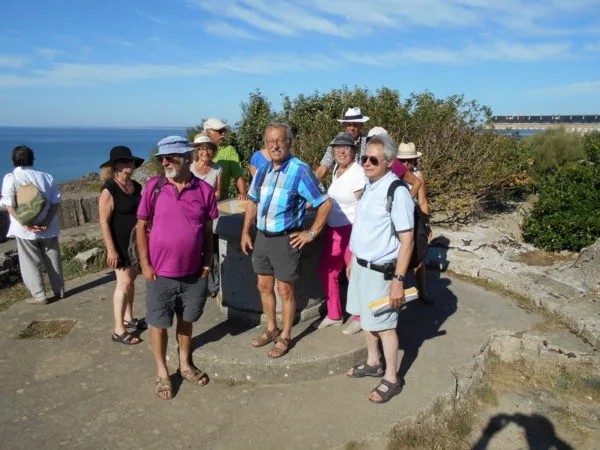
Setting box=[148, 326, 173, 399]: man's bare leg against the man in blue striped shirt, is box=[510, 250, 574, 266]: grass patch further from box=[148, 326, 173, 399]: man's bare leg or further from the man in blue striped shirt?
box=[148, 326, 173, 399]: man's bare leg

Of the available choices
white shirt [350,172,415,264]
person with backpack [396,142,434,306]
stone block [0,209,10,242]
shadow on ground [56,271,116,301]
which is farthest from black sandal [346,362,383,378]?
stone block [0,209,10,242]

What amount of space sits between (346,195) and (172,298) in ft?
5.37

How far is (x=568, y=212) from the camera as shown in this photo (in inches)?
281

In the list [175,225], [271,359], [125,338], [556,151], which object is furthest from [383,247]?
[556,151]

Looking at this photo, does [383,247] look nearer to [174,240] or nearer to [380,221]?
[380,221]

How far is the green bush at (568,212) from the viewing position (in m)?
6.98

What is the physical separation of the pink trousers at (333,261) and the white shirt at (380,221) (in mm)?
776

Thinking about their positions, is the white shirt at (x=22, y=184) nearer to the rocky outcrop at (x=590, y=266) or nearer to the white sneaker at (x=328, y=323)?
the white sneaker at (x=328, y=323)

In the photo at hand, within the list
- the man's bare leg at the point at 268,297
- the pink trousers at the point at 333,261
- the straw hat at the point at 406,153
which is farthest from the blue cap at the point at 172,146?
the straw hat at the point at 406,153

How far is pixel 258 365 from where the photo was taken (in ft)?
12.0

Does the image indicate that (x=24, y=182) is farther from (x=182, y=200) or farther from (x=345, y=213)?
(x=345, y=213)

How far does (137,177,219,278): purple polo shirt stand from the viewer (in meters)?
3.20

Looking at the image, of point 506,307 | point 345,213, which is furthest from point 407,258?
point 506,307

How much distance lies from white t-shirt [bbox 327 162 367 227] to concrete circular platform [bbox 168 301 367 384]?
0.99 m
